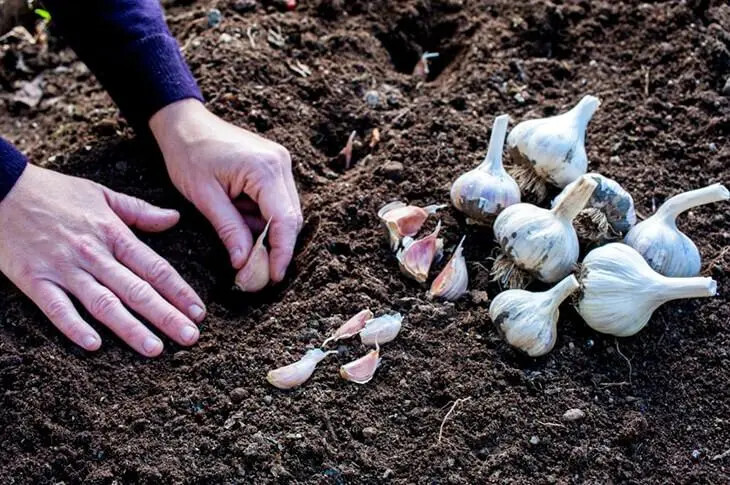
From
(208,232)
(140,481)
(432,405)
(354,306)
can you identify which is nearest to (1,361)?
(140,481)

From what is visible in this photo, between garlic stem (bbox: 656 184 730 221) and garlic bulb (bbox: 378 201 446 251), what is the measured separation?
1.76 ft

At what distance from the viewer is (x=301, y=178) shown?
2256mm

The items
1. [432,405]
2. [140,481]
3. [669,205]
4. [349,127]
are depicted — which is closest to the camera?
[140,481]

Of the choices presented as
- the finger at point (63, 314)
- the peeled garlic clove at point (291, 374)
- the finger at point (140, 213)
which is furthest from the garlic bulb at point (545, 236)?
the finger at point (63, 314)

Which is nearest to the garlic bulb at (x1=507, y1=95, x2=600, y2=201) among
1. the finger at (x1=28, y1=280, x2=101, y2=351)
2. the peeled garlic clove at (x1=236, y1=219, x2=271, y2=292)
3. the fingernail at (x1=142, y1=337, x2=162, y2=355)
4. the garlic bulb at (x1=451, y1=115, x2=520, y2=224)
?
the garlic bulb at (x1=451, y1=115, x2=520, y2=224)

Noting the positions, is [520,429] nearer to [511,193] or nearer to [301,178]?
[511,193]

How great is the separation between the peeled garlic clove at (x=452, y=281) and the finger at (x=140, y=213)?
26.3 inches

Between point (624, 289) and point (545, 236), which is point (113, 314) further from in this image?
point (624, 289)

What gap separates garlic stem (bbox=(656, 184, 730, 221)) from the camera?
1.85 metres

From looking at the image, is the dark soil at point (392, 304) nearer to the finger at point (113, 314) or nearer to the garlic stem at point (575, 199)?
the finger at point (113, 314)

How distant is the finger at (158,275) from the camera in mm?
1940

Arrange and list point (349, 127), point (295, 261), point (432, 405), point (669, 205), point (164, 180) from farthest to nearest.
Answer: point (349, 127) → point (164, 180) → point (295, 261) → point (669, 205) → point (432, 405)

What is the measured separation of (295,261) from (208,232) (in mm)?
248

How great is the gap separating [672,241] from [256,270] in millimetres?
953
